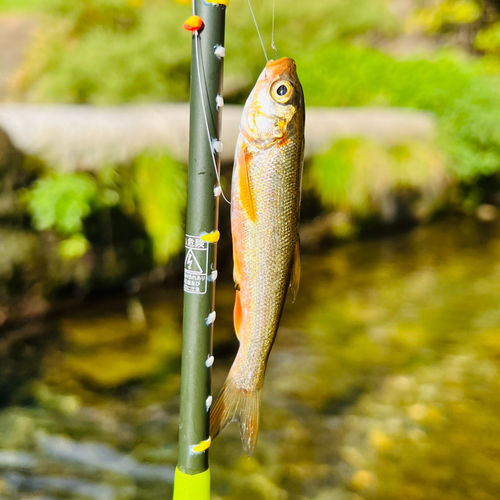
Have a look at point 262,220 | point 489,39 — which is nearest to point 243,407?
point 262,220

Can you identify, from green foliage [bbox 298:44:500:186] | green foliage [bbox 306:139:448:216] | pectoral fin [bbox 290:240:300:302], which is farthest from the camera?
green foliage [bbox 298:44:500:186]

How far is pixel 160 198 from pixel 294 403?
2464mm

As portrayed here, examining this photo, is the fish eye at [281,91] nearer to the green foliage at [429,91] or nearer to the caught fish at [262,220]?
the caught fish at [262,220]

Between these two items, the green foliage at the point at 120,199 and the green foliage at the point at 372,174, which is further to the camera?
the green foliage at the point at 372,174

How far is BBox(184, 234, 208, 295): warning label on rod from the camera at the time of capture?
2102 mm

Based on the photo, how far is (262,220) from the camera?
195cm

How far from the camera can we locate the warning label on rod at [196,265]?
210cm

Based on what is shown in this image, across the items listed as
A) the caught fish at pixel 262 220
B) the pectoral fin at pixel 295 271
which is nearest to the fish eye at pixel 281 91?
the caught fish at pixel 262 220

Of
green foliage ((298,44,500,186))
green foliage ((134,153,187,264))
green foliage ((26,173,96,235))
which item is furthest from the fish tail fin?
green foliage ((298,44,500,186))

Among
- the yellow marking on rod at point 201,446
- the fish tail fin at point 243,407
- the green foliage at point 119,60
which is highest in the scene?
the green foliage at point 119,60

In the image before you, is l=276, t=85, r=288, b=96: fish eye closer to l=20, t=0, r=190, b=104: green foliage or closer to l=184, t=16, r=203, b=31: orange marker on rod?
l=184, t=16, r=203, b=31: orange marker on rod

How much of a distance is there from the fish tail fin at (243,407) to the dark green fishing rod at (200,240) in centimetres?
11

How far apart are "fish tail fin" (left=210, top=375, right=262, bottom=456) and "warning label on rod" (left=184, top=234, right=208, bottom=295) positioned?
0.33 m

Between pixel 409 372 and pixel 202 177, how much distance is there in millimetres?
3233
